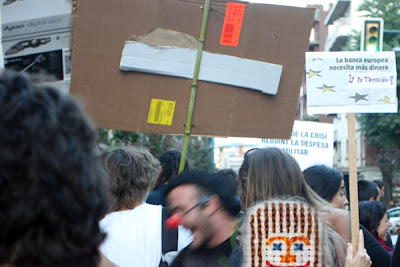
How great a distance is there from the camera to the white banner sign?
21.3 feet

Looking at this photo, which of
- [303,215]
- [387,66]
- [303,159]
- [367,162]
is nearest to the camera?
[303,215]

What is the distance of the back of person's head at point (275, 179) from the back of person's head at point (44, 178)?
5.66ft

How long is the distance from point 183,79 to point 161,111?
0.25 m

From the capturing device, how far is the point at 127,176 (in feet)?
10.1

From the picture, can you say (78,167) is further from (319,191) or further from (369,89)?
(369,89)

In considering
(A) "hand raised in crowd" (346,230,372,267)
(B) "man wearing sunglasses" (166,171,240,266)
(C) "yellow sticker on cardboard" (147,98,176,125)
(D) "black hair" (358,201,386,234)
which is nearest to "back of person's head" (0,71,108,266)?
(B) "man wearing sunglasses" (166,171,240,266)

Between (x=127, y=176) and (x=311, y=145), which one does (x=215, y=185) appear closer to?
(x=127, y=176)

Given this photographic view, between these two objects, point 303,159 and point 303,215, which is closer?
point 303,215

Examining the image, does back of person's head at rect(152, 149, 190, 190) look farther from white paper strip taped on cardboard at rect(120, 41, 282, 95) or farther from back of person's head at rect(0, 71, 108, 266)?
back of person's head at rect(0, 71, 108, 266)

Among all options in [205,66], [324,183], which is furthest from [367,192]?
[205,66]

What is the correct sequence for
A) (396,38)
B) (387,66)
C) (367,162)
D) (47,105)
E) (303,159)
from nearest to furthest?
(47,105), (387,66), (303,159), (396,38), (367,162)

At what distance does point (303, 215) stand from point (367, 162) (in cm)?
4349

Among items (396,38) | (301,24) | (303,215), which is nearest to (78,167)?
(303,215)

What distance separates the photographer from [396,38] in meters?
26.5
